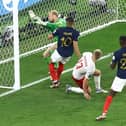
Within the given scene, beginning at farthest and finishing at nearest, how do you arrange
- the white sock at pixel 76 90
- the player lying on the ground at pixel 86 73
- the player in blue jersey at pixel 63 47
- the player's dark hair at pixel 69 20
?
the player in blue jersey at pixel 63 47
the player's dark hair at pixel 69 20
the white sock at pixel 76 90
the player lying on the ground at pixel 86 73

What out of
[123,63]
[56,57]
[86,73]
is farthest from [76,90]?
[123,63]

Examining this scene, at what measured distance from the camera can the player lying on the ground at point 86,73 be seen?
1324 cm

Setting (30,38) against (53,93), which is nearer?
(53,93)

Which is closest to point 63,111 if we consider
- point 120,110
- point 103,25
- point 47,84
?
point 120,110

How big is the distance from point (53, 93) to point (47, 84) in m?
0.83

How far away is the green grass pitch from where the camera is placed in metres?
12.1

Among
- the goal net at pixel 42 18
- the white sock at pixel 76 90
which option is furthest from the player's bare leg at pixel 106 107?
the goal net at pixel 42 18

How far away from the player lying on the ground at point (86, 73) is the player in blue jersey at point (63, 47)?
1.86 ft

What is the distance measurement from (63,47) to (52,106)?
1816 mm

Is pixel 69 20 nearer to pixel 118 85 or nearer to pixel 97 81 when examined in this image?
pixel 97 81

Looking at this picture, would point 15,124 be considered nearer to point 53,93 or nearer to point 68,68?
point 53,93

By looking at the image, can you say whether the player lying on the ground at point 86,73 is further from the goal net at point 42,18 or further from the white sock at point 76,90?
the goal net at point 42,18

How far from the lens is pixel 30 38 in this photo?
17562 mm

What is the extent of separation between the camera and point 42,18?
1819 centimetres
